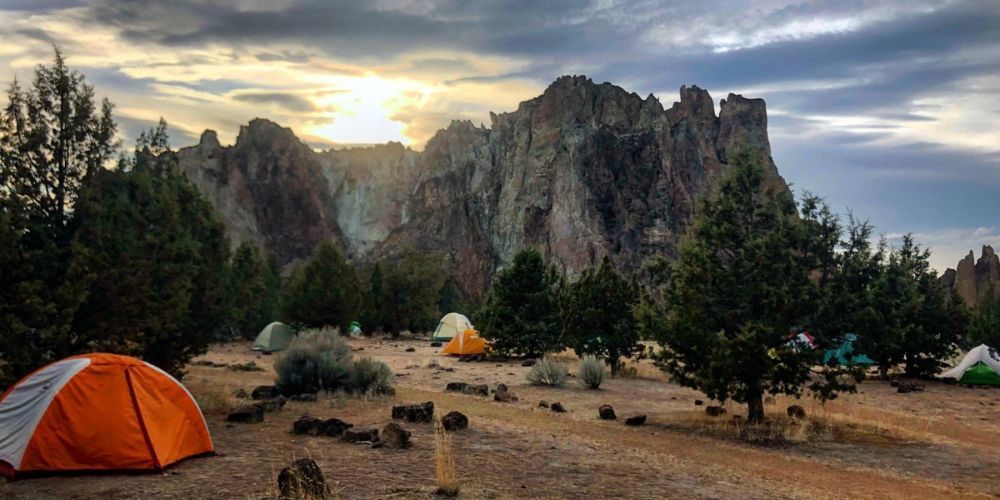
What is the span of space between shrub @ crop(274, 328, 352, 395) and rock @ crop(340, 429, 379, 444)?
8.15 metres

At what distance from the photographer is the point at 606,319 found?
30531mm

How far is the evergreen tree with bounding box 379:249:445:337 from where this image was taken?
230 ft

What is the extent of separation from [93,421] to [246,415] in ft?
17.3

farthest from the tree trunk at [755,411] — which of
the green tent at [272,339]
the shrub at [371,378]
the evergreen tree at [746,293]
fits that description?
the green tent at [272,339]

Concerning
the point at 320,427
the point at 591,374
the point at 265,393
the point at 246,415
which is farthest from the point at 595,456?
the point at 591,374

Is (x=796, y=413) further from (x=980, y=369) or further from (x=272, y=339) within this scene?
(x=272, y=339)

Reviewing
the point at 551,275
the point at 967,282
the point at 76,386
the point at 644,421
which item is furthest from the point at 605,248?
the point at 76,386

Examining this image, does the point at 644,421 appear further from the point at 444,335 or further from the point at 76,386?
the point at 444,335

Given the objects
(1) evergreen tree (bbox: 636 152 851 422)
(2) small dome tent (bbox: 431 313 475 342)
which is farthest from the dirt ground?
(2) small dome tent (bbox: 431 313 475 342)

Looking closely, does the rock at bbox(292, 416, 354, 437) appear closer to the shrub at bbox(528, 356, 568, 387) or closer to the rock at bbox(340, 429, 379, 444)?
the rock at bbox(340, 429, 379, 444)

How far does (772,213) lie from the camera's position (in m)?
17.2

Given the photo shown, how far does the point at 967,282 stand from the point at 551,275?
133 metres

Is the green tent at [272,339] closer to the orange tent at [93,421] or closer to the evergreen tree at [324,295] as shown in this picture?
the evergreen tree at [324,295]

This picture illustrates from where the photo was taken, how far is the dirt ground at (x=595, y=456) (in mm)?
10273
